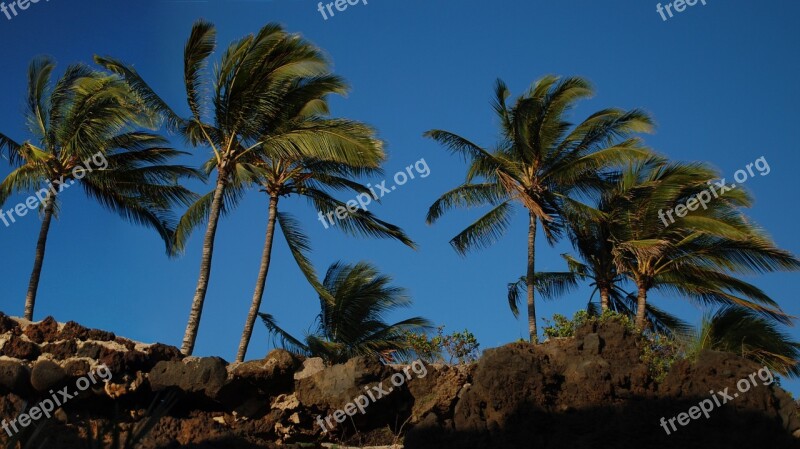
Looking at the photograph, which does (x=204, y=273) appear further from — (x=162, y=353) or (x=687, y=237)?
(x=687, y=237)

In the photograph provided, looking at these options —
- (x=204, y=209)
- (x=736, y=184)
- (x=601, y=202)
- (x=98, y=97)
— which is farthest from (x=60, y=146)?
(x=736, y=184)

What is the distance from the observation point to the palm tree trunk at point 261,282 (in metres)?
17.8

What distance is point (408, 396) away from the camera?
1239cm

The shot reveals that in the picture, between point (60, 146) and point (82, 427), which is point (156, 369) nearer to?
point (82, 427)

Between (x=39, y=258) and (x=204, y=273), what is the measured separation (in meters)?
5.32

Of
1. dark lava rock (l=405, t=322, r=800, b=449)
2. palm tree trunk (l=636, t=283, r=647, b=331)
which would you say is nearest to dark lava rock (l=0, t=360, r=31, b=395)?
dark lava rock (l=405, t=322, r=800, b=449)

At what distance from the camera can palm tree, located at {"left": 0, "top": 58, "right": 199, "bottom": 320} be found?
1905cm

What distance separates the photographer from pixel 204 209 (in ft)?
66.2

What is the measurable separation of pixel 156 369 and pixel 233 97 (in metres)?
7.41

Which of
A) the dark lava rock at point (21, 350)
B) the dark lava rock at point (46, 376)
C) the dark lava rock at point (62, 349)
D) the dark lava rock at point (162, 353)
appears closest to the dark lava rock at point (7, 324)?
the dark lava rock at point (21, 350)

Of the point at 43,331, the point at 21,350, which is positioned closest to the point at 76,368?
the point at 21,350

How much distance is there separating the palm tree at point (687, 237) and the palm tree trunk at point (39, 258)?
46.8 ft

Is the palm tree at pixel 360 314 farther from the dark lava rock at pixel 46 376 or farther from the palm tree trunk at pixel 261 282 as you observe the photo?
the dark lava rock at pixel 46 376

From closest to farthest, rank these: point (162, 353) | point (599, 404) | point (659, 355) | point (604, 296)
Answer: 1. point (599, 404)
2. point (162, 353)
3. point (659, 355)
4. point (604, 296)
